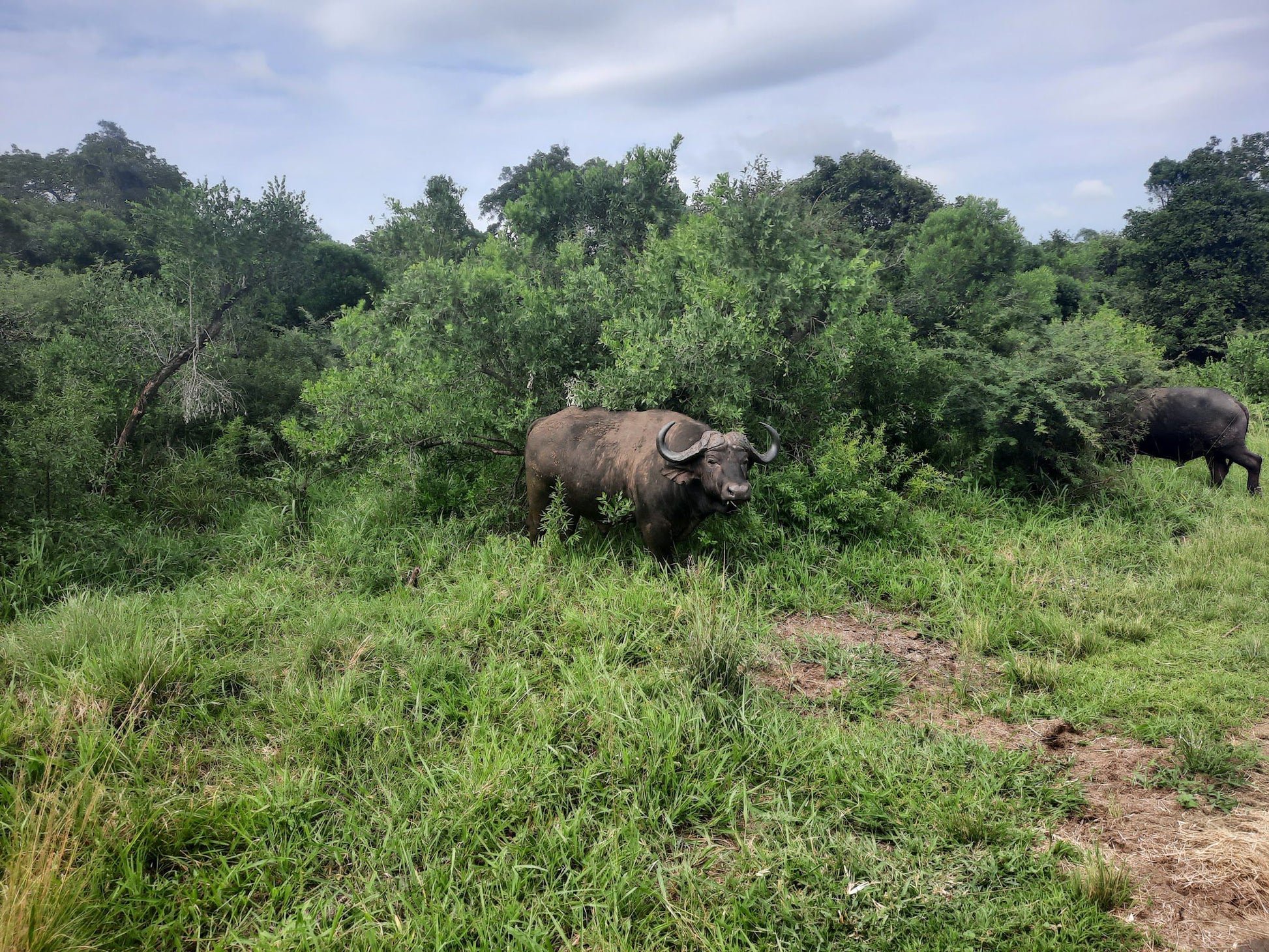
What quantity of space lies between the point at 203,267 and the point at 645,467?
27.6ft

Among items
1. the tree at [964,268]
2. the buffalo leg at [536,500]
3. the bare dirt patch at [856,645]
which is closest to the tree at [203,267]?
the buffalo leg at [536,500]

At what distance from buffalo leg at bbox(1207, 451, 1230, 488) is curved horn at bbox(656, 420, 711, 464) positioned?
698cm

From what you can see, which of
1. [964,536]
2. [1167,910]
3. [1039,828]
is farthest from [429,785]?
[964,536]

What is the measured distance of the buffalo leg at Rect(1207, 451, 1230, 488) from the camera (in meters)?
7.52

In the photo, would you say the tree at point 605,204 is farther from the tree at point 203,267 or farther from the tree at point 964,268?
the tree at point 203,267

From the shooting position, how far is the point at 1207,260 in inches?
734

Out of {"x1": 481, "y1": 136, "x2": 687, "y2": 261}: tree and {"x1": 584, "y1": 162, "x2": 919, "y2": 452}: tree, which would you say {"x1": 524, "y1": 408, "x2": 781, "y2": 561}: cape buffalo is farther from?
{"x1": 481, "y1": 136, "x2": 687, "y2": 261}: tree

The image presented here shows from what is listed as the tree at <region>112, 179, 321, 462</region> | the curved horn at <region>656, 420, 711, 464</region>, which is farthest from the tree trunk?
the curved horn at <region>656, 420, 711, 464</region>

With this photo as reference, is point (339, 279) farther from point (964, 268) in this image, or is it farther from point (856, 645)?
point (856, 645)

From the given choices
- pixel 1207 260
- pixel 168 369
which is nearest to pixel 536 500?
pixel 168 369

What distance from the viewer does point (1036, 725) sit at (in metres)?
3.67

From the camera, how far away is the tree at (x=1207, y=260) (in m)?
18.0

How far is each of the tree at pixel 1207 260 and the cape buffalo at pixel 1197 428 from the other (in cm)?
1329

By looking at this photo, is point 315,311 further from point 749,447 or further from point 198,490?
point 749,447
